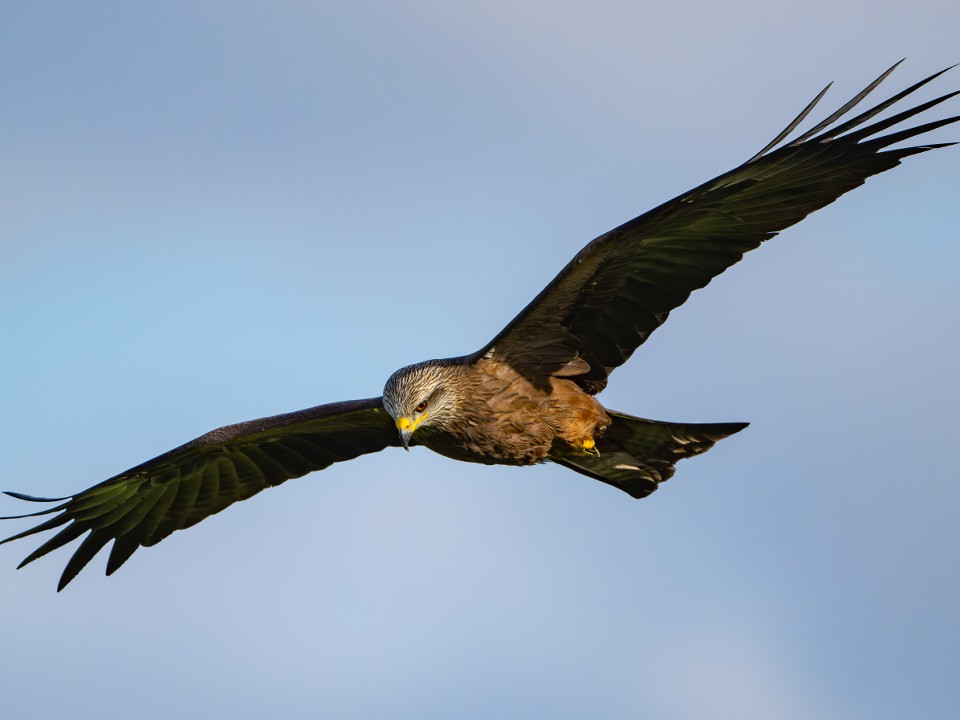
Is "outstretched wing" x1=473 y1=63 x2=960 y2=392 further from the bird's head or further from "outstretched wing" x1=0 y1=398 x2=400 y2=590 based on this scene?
"outstretched wing" x1=0 y1=398 x2=400 y2=590

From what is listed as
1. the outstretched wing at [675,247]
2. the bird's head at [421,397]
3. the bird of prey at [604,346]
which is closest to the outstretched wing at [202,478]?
the bird of prey at [604,346]

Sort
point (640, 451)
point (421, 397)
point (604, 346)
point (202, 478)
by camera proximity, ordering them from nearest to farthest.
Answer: point (421, 397)
point (604, 346)
point (640, 451)
point (202, 478)

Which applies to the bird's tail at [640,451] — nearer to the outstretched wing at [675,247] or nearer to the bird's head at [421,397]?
the outstretched wing at [675,247]

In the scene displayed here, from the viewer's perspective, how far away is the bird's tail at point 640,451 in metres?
10.4

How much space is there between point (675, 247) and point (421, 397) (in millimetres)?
2161

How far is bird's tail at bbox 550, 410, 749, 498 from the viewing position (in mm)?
10398

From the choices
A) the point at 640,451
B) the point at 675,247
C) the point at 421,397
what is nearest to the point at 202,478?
→ the point at 421,397

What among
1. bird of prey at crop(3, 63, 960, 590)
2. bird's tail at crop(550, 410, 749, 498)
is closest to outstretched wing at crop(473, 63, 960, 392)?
bird of prey at crop(3, 63, 960, 590)

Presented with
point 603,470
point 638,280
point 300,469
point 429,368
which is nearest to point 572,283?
point 638,280

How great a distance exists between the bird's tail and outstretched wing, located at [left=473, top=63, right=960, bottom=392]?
1.64 feet

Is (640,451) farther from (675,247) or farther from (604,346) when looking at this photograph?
(675,247)

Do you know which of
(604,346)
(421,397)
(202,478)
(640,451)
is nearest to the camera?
(421,397)

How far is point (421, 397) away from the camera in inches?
375

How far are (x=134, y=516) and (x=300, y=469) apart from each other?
1.58 metres
